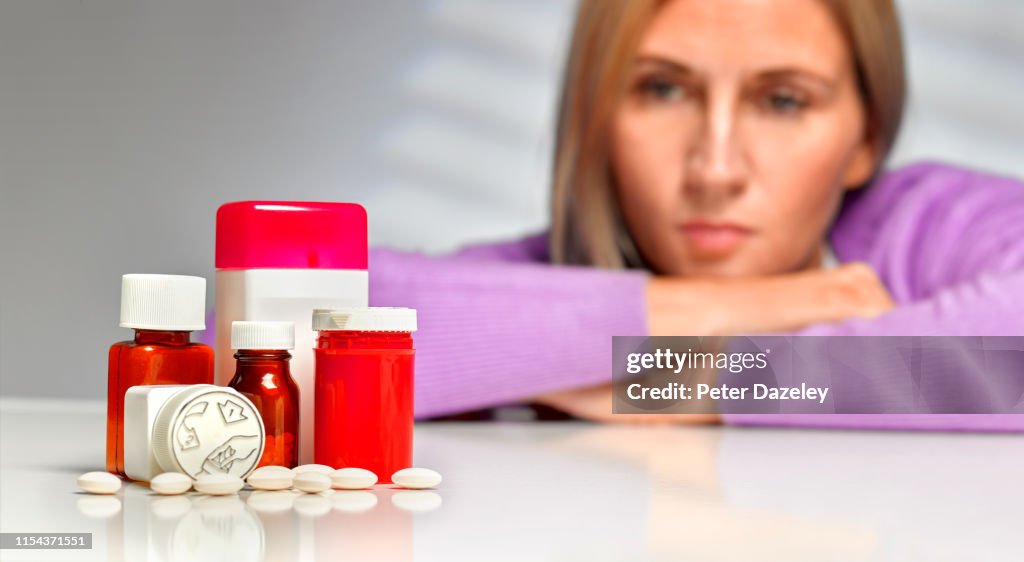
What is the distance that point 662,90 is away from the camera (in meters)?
1.50

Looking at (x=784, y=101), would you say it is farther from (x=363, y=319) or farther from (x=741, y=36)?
(x=363, y=319)

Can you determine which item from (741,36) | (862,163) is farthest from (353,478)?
(862,163)

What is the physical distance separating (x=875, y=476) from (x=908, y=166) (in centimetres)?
104

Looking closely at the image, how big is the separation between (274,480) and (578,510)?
17 cm

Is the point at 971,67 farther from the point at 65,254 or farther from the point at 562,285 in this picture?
the point at 65,254

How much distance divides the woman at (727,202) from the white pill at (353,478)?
21.2 inches

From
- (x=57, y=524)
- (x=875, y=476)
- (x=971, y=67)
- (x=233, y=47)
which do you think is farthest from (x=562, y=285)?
(x=971, y=67)

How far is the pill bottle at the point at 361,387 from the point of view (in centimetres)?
65

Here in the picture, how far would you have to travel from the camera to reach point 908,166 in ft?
5.58

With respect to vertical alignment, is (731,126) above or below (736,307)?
above

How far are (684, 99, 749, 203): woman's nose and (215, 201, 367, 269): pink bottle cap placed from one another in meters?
0.81

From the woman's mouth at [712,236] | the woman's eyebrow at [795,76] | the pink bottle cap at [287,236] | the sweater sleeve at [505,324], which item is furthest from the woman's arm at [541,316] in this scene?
the pink bottle cap at [287,236]

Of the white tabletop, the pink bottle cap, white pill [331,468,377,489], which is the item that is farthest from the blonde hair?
white pill [331,468,377,489]

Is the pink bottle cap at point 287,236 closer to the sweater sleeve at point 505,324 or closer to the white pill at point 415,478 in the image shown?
the white pill at point 415,478
